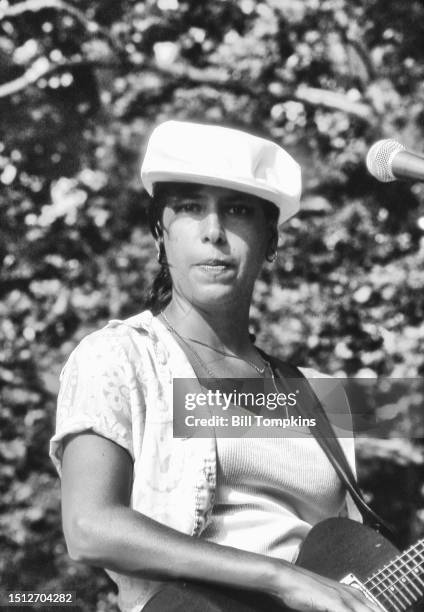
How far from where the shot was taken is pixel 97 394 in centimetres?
180

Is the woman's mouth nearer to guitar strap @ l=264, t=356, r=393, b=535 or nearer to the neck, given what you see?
the neck

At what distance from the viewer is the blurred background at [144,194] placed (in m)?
4.51

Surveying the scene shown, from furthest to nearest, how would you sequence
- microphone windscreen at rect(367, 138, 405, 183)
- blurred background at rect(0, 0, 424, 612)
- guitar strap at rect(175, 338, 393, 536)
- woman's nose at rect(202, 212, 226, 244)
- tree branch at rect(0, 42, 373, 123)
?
1. tree branch at rect(0, 42, 373, 123)
2. blurred background at rect(0, 0, 424, 612)
3. guitar strap at rect(175, 338, 393, 536)
4. woman's nose at rect(202, 212, 226, 244)
5. microphone windscreen at rect(367, 138, 405, 183)

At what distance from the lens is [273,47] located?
15.3ft

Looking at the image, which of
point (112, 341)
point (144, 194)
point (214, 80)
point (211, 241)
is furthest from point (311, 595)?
point (214, 80)

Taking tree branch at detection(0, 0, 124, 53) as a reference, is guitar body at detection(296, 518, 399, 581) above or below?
below

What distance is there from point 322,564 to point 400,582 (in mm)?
158

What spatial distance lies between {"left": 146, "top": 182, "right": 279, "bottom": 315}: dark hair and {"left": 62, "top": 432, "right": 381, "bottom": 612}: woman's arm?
56 centimetres

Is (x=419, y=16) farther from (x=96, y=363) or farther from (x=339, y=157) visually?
(x=96, y=363)

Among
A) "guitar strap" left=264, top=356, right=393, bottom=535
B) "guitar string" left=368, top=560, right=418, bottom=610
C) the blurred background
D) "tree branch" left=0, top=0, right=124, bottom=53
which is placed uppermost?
"tree branch" left=0, top=0, right=124, bottom=53

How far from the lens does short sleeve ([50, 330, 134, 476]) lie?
5.80 ft

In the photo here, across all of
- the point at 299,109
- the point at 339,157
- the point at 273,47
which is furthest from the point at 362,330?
the point at 273,47

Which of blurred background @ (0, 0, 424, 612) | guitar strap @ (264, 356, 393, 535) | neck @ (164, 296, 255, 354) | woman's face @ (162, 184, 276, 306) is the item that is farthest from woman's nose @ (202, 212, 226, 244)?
blurred background @ (0, 0, 424, 612)

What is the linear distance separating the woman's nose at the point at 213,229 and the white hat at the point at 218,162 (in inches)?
2.8
